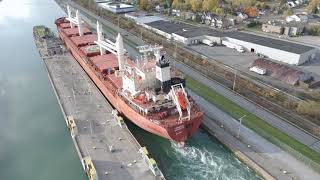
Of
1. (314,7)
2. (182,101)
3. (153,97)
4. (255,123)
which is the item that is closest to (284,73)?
(255,123)

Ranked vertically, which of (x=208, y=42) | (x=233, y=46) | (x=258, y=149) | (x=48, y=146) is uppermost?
(x=208, y=42)

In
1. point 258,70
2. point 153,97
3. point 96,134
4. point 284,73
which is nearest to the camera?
point 96,134

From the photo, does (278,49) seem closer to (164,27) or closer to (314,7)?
(164,27)

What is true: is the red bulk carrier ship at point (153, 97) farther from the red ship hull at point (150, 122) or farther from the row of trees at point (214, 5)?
the row of trees at point (214, 5)

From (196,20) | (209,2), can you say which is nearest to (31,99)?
(196,20)

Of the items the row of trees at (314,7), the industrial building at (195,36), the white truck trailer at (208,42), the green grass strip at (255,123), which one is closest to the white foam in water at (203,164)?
the green grass strip at (255,123)

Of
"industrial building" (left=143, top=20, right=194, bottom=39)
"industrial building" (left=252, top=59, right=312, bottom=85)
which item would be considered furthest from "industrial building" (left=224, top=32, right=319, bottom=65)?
"industrial building" (left=143, top=20, right=194, bottom=39)
